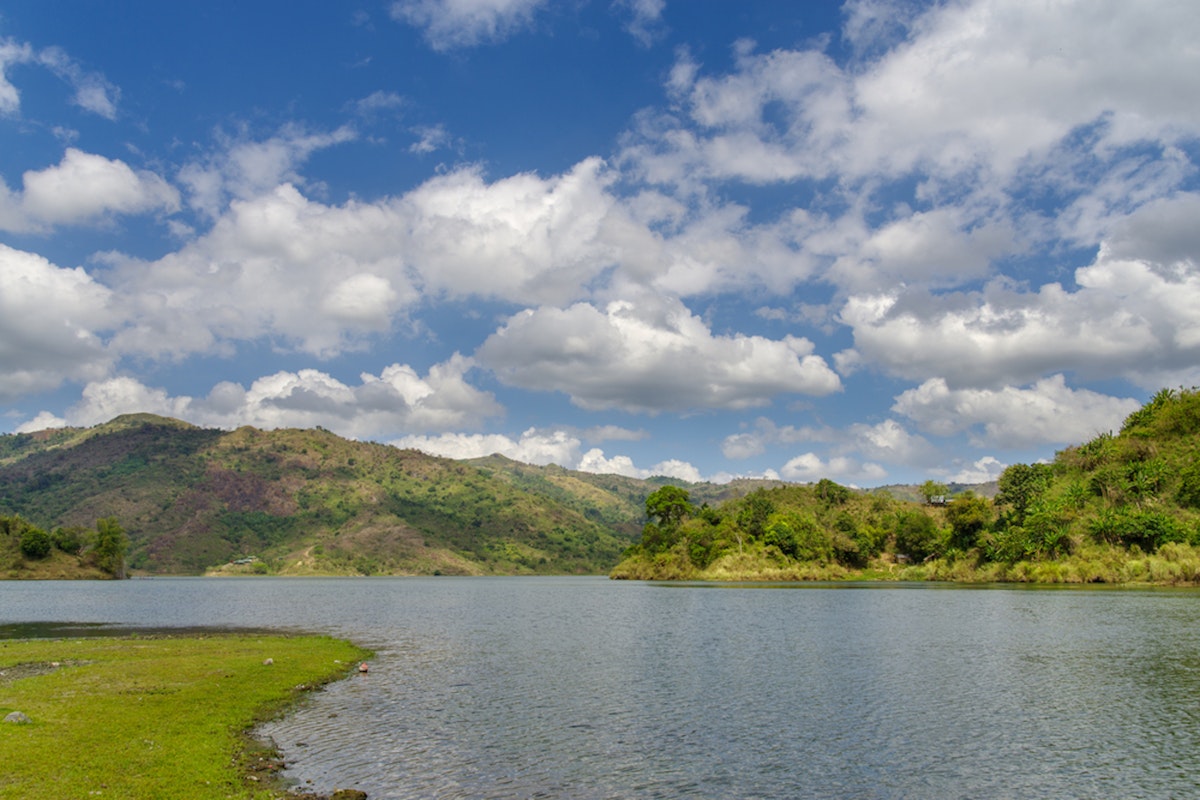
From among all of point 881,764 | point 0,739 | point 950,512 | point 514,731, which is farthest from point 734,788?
point 950,512

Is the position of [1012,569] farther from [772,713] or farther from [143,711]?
[143,711]

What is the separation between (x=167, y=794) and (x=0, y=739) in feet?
28.2

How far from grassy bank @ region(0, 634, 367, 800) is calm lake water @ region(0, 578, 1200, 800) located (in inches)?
98.0

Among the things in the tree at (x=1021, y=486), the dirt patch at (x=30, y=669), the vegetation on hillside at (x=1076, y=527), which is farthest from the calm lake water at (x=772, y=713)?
the tree at (x=1021, y=486)

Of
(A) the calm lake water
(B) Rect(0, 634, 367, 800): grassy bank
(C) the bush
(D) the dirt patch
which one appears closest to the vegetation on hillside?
(C) the bush

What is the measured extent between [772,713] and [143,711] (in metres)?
28.3

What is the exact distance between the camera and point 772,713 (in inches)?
1371

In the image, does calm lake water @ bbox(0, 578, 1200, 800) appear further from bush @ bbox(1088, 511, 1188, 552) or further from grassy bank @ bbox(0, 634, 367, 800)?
bush @ bbox(1088, 511, 1188, 552)

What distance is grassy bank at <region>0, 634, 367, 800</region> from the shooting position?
21516 mm

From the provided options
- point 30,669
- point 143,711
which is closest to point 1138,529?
point 143,711

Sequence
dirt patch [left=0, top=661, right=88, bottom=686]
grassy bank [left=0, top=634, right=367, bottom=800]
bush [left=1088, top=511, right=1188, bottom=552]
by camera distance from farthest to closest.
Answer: bush [left=1088, top=511, right=1188, bottom=552], dirt patch [left=0, top=661, right=88, bottom=686], grassy bank [left=0, top=634, right=367, bottom=800]

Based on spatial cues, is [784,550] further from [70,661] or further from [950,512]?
[70,661]

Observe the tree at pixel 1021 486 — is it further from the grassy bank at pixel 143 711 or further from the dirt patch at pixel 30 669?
the dirt patch at pixel 30 669

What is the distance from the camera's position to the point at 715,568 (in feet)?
640
